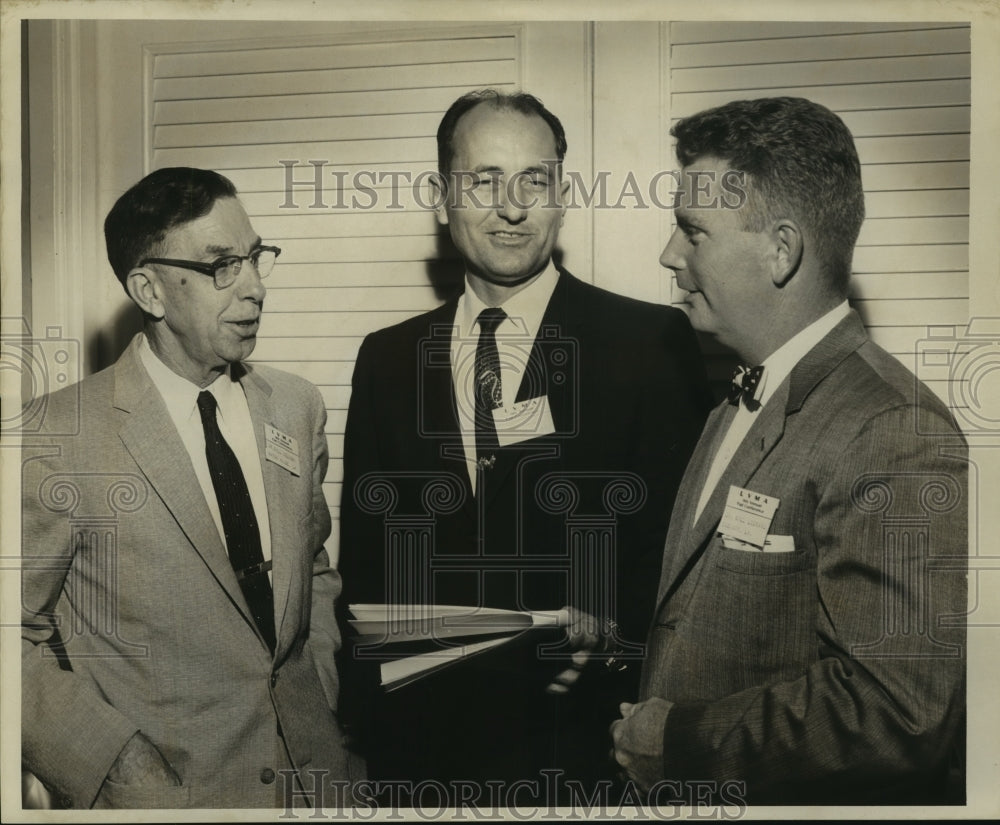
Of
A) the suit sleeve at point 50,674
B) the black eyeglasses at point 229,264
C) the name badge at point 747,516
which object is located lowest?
the suit sleeve at point 50,674

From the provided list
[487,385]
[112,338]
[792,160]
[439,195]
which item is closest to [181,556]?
[112,338]

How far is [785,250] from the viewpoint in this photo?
2586 millimetres

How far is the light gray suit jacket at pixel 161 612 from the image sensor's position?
267 centimetres

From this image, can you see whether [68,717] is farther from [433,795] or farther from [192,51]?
[192,51]

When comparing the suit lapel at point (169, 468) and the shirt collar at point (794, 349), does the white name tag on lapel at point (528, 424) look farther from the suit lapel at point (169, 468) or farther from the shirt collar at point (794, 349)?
the suit lapel at point (169, 468)

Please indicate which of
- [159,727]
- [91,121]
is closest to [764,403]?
[159,727]

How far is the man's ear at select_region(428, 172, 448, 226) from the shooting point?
9.04 feet

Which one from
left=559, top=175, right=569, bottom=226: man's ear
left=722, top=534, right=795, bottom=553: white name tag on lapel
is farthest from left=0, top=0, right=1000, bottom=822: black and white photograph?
left=722, top=534, right=795, bottom=553: white name tag on lapel

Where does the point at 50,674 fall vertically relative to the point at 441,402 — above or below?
below

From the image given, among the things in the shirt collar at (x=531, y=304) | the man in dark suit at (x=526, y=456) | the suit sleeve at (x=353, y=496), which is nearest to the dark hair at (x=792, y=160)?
the man in dark suit at (x=526, y=456)

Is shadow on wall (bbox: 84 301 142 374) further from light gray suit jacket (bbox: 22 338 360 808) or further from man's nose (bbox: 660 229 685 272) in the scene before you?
man's nose (bbox: 660 229 685 272)

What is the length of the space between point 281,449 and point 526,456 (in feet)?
2.15

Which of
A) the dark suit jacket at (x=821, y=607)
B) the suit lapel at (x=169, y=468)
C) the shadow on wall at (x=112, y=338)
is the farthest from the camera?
the shadow on wall at (x=112, y=338)

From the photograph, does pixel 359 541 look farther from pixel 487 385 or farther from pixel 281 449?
pixel 487 385
